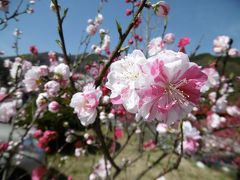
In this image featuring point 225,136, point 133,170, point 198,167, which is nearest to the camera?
point 133,170

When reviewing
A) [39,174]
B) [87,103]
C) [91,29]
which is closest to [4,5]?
[91,29]

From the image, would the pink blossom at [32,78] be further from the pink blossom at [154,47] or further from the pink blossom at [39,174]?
the pink blossom at [39,174]

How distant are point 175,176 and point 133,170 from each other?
1026mm

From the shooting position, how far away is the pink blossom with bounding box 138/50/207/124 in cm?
98

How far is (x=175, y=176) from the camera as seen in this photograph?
23.0 feet

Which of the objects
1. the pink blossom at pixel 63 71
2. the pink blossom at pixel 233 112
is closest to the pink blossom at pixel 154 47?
the pink blossom at pixel 63 71

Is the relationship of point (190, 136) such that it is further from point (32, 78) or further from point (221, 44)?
point (221, 44)

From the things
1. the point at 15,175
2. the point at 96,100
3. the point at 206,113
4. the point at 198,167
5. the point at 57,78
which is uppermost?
the point at 57,78

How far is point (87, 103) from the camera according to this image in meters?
1.48

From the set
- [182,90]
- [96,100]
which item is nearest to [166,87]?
[182,90]

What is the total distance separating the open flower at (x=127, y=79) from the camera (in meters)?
1.06

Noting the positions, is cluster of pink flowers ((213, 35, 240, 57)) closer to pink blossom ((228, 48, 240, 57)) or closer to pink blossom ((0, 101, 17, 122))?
pink blossom ((228, 48, 240, 57))

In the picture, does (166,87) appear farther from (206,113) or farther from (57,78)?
(206,113)

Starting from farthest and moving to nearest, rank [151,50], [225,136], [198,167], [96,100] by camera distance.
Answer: [225,136]
[198,167]
[151,50]
[96,100]
